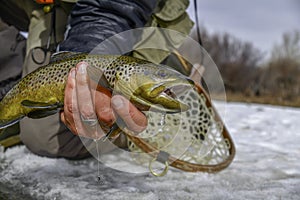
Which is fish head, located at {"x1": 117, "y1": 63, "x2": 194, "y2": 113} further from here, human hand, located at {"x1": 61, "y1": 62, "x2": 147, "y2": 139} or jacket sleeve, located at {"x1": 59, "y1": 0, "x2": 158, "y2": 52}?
jacket sleeve, located at {"x1": 59, "y1": 0, "x2": 158, "y2": 52}

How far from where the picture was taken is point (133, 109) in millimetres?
983

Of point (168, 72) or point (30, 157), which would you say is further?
point (30, 157)

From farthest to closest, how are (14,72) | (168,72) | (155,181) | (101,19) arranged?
(14,72) < (155,181) < (101,19) < (168,72)

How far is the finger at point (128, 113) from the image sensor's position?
3.17 ft

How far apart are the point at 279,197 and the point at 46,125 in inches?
37.1

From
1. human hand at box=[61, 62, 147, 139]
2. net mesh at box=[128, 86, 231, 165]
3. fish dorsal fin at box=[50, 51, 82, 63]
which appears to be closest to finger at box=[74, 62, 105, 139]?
human hand at box=[61, 62, 147, 139]

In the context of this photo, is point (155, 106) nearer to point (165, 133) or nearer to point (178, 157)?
point (178, 157)

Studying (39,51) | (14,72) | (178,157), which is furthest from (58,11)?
(178,157)

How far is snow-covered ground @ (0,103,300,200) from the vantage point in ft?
4.22

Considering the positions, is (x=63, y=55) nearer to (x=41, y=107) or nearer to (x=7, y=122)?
(x=41, y=107)

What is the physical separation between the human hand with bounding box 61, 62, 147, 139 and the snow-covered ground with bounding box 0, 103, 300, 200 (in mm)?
323

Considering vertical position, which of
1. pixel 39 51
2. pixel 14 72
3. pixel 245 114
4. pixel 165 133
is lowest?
pixel 245 114

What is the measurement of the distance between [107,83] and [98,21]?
33cm

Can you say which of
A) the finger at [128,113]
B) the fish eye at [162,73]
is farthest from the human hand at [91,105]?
the fish eye at [162,73]
